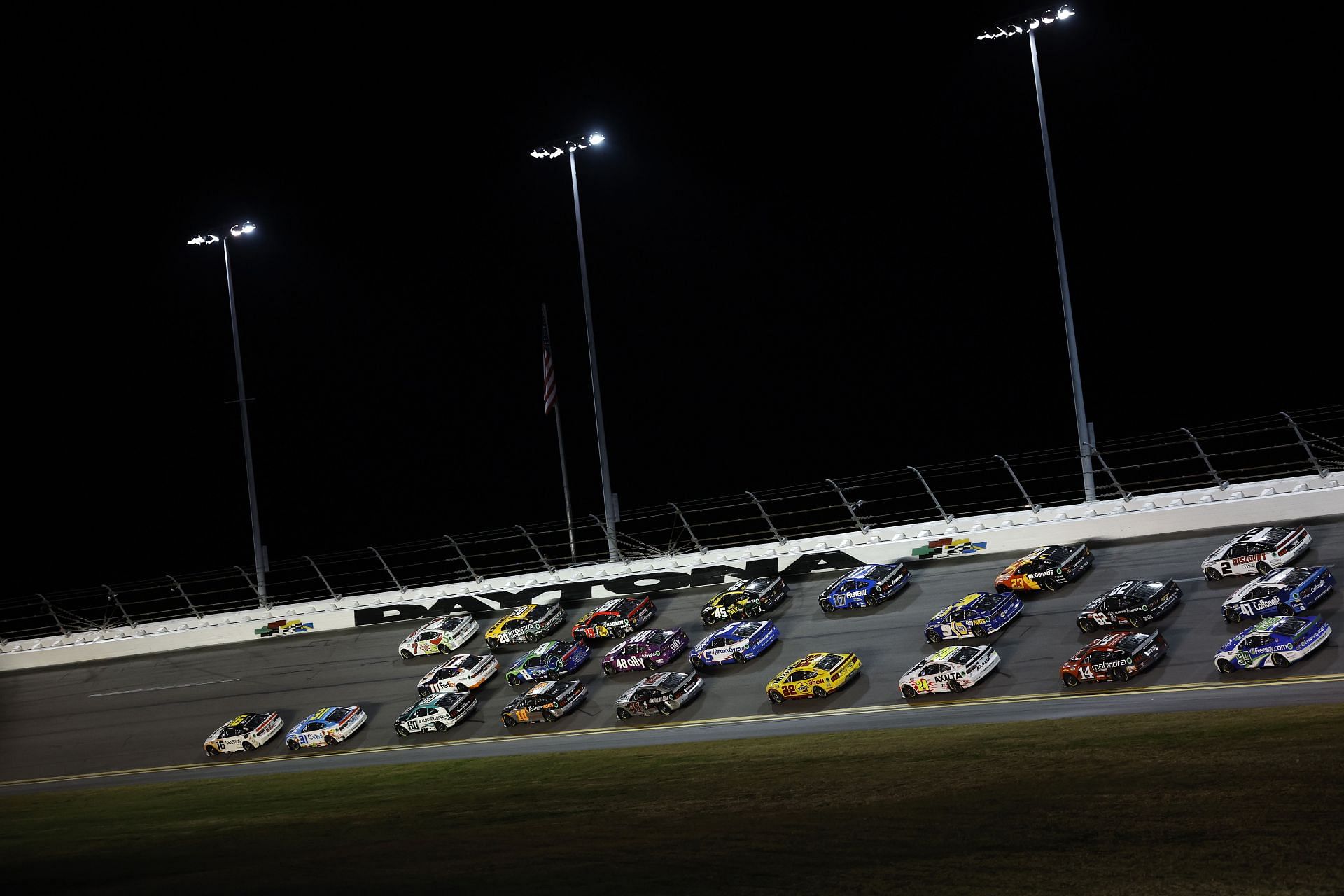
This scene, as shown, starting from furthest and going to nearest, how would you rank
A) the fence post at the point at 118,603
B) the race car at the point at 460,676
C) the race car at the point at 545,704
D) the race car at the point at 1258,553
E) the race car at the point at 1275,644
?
1. the fence post at the point at 118,603
2. the race car at the point at 460,676
3. the race car at the point at 545,704
4. the race car at the point at 1258,553
5. the race car at the point at 1275,644

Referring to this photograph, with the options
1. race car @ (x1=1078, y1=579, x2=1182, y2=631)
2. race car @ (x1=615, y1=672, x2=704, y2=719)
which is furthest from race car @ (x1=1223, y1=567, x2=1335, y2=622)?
race car @ (x1=615, y1=672, x2=704, y2=719)

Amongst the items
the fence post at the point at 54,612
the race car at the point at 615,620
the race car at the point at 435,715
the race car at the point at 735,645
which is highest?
the race car at the point at 735,645

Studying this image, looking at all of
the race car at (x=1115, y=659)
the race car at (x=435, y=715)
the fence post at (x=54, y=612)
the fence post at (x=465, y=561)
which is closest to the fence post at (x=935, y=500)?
the race car at (x=1115, y=659)

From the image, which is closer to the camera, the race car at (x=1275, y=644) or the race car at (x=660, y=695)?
the race car at (x=1275, y=644)

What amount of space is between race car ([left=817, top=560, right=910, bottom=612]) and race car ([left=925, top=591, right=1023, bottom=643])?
2.85 m

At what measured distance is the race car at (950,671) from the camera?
23922mm

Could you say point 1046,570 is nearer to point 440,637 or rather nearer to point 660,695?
point 660,695

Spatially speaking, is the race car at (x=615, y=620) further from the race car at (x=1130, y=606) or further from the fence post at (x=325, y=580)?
the race car at (x=1130, y=606)

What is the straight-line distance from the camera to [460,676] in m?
30.8

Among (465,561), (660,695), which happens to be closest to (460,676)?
(465,561)

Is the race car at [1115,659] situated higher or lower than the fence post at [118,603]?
higher

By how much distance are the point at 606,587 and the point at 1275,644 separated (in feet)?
61.6

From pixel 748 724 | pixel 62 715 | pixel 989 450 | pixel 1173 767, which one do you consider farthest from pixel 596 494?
pixel 1173 767

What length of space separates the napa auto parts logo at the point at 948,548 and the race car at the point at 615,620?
7.54 metres
